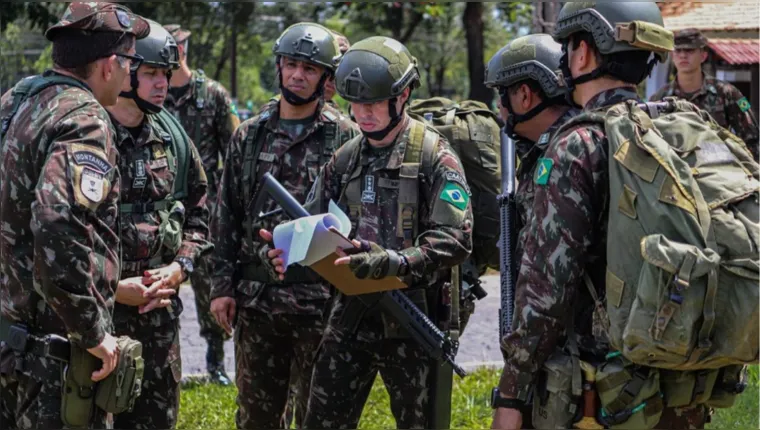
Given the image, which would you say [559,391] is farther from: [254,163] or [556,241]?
[254,163]

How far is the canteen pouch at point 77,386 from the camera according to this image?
4.51 m

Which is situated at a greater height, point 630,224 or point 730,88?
point 630,224

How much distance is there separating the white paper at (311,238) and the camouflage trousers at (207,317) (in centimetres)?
344

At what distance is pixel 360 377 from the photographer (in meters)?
5.46

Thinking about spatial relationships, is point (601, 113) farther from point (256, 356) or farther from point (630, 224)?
point (256, 356)

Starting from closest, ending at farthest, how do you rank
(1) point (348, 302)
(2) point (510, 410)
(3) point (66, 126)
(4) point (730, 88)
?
(2) point (510, 410), (3) point (66, 126), (1) point (348, 302), (4) point (730, 88)

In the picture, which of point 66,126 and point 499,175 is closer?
point 66,126

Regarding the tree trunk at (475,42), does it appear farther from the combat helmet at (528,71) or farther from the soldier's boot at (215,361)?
the combat helmet at (528,71)

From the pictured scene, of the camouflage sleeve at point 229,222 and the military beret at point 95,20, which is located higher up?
the military beret at point 95,20

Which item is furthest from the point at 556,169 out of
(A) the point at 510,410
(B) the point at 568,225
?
(A) the point at 510,410

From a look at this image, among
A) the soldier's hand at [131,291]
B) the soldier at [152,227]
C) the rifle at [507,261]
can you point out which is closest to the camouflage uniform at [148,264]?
the soldier at [152,227]

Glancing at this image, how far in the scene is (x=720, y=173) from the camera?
367cm

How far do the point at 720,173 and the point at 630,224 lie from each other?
0.37 m

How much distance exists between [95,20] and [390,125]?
1.53 meters
